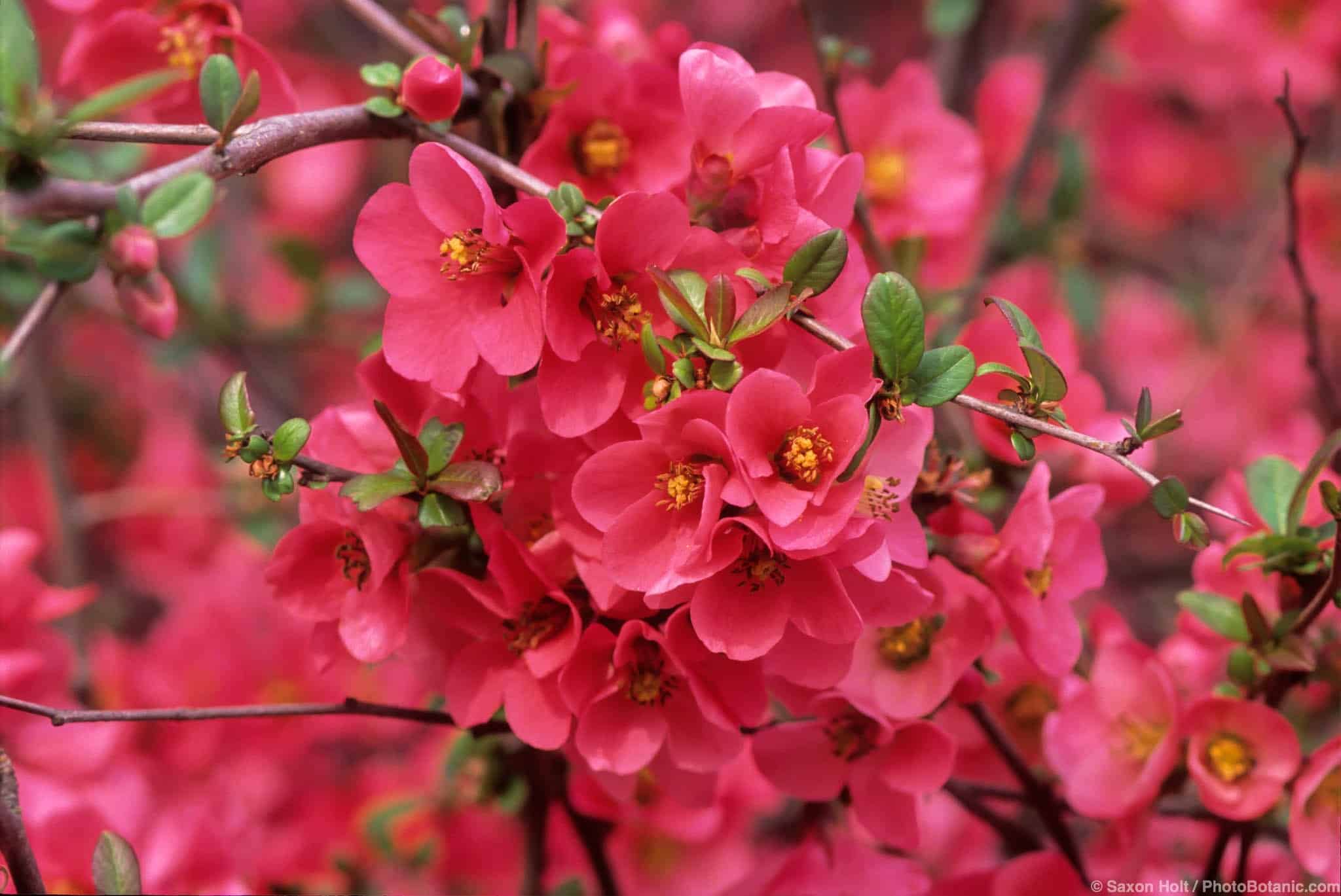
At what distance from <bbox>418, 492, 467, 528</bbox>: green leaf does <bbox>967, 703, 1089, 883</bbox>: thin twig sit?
0.38 m

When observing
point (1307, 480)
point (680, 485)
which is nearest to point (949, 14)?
point (1307, 480)

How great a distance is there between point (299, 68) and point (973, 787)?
5.88 feet

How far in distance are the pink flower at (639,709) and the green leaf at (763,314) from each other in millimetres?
162

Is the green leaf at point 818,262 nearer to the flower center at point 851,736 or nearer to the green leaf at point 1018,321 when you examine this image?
the green leaf at point 1018,321

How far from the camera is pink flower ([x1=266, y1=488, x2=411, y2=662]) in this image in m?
0.64

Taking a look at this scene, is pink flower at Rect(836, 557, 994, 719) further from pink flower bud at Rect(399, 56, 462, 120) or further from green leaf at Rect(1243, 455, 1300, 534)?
pink flower bud at Rect(399, 56, 462, 120)

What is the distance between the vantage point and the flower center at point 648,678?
0.65m

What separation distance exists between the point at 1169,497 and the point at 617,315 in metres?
0.31

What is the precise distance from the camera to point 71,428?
1829 mm

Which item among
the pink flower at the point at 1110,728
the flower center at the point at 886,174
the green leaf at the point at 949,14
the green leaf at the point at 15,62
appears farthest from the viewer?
the green leaf at the point at 949,14

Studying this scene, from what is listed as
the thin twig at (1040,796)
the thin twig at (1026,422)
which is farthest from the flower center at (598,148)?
the thin twig at (1040,796)

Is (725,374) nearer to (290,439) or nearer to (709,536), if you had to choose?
(709,536)

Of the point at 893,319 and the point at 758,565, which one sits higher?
the point at 893,319

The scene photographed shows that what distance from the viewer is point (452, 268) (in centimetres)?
65
